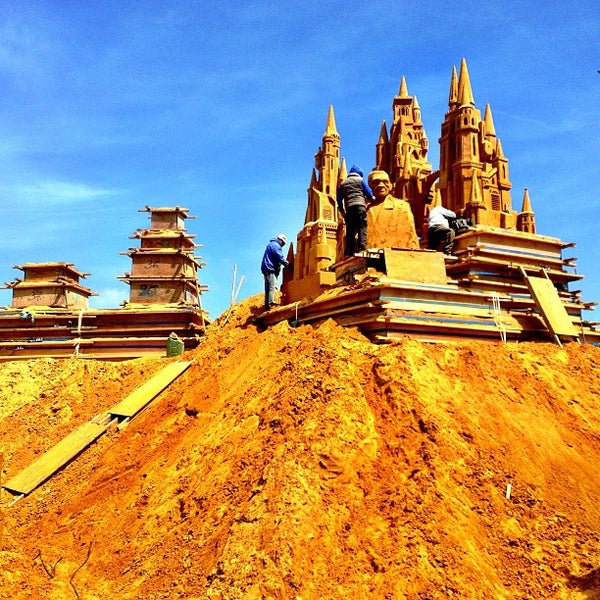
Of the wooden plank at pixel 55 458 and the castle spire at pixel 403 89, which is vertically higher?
the castle spire at pixel 403 89

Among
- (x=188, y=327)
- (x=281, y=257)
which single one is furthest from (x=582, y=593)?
(x=188, y=327)

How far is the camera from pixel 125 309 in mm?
21703

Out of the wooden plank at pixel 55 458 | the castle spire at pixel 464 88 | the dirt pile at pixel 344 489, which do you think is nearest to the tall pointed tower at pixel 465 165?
the castle spire at pixel 464 88

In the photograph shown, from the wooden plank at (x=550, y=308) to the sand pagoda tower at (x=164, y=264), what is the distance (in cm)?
1385

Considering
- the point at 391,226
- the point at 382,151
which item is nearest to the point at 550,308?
the point at 391,226

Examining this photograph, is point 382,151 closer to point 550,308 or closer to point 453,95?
point 453,95

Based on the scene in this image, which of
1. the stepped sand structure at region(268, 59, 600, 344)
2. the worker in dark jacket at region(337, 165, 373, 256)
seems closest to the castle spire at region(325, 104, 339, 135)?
the stepped sand structure at region(268, 59, 600, 344)

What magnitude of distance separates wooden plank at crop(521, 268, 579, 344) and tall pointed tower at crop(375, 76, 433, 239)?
72.4 feet

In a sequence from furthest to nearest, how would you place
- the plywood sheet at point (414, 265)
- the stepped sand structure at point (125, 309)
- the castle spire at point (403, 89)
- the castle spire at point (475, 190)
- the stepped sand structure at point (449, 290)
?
1. the castle spire at point (403, 89)
2. the castle spire at point (475, 190)
3. the stepped sand structure at point (125, 309)
4. the plywood sheet at point (414, 265)
5. the stepped sand structure at point (449, 290)

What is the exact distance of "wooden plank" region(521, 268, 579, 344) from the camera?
12.0 meters

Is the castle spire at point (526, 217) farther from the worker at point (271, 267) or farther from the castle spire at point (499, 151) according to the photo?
the worker at point (271, 267)

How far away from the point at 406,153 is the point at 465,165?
737 centimetres

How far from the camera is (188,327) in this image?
21469mm

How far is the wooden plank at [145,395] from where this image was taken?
12.3 meters
